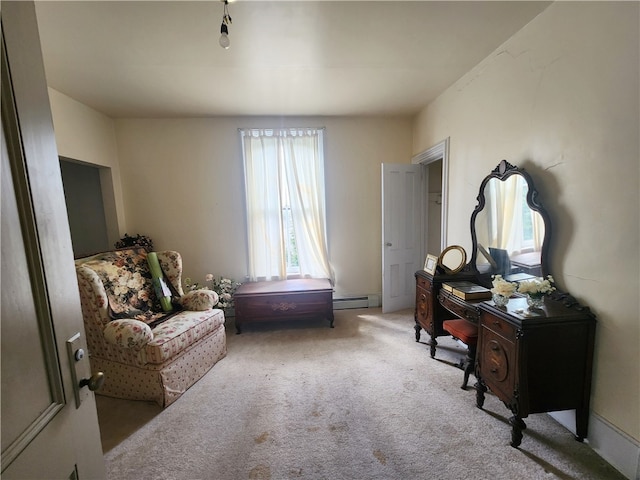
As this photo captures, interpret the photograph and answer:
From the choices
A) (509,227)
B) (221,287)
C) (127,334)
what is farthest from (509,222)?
(221,287)

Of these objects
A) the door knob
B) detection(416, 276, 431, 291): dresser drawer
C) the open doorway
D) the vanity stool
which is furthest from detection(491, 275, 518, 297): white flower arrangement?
the open doorway

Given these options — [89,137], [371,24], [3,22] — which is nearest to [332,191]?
[371,24]

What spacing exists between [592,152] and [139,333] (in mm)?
2966

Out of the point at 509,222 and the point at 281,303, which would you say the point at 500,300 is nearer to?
the point at 509,222

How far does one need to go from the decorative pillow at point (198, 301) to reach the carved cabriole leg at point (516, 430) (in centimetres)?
243

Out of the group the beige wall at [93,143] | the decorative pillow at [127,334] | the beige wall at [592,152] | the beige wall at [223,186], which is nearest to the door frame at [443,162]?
the beige wall at [223,186]

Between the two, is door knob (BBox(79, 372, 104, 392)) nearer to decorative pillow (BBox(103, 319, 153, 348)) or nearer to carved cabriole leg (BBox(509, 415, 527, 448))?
decorative pillow (BBox(103, 319, 153, 348))

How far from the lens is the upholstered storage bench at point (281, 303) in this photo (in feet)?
9.97

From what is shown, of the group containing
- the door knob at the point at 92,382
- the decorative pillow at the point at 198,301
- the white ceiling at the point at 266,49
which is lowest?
the decorative pillow at the point at 198,301

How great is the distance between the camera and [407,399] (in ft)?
6.34

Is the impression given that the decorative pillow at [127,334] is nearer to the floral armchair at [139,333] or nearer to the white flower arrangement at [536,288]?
the floral armchair at [139,333]

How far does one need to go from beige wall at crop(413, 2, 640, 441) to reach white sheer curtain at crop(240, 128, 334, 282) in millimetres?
2031

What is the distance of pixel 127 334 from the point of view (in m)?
1.87

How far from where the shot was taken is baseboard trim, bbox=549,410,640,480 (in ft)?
4.34
